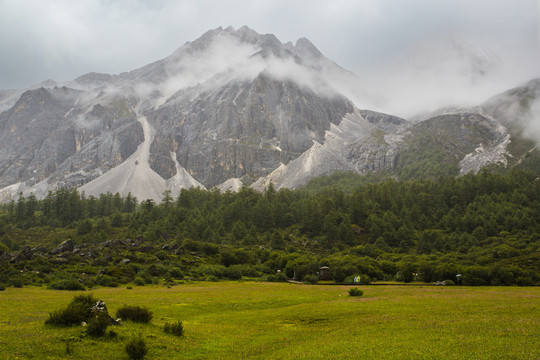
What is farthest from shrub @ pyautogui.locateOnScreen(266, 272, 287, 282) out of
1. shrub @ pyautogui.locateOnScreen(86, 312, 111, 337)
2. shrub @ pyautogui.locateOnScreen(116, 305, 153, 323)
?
shrub @ pyautogui.locateOnScreen(86, 312, 111, 337)

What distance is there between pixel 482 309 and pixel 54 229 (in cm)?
14845

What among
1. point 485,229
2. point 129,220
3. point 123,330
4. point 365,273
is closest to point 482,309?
point 123,330

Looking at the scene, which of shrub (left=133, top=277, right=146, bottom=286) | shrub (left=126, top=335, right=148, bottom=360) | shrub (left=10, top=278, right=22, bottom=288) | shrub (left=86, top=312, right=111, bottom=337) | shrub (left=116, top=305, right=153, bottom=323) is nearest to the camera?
shrub (left=126, top=335, right=148, bottom=360)

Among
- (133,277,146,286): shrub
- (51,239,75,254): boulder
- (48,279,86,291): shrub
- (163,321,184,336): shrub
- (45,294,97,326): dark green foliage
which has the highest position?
(51,239,75,254): boulder

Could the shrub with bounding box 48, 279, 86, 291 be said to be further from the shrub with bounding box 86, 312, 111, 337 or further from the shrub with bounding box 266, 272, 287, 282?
the shrub with bounding box 266, 272, 287, 282

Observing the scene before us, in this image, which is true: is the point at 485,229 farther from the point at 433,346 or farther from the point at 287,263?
the point at 433,346

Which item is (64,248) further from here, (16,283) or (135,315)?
(135,315)

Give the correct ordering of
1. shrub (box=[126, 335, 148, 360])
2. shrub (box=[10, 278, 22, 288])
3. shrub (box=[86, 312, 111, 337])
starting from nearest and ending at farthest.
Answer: shrub (box=[126, 335, 148, 360]), shrub (box=[86, 312, 111, 337]), shrub (box=[10, 278, 22, 288])

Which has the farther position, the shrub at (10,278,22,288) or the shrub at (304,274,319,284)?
the shrub at (304,274,319,284)

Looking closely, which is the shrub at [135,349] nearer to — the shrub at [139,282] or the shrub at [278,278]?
the shrub at [139,282]

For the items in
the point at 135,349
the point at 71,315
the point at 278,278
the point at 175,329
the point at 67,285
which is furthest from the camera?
the point at 278,278

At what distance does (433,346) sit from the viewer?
15164 mm

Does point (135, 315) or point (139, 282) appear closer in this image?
point (135, 315)

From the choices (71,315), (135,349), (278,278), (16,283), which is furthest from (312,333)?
(278,278)
